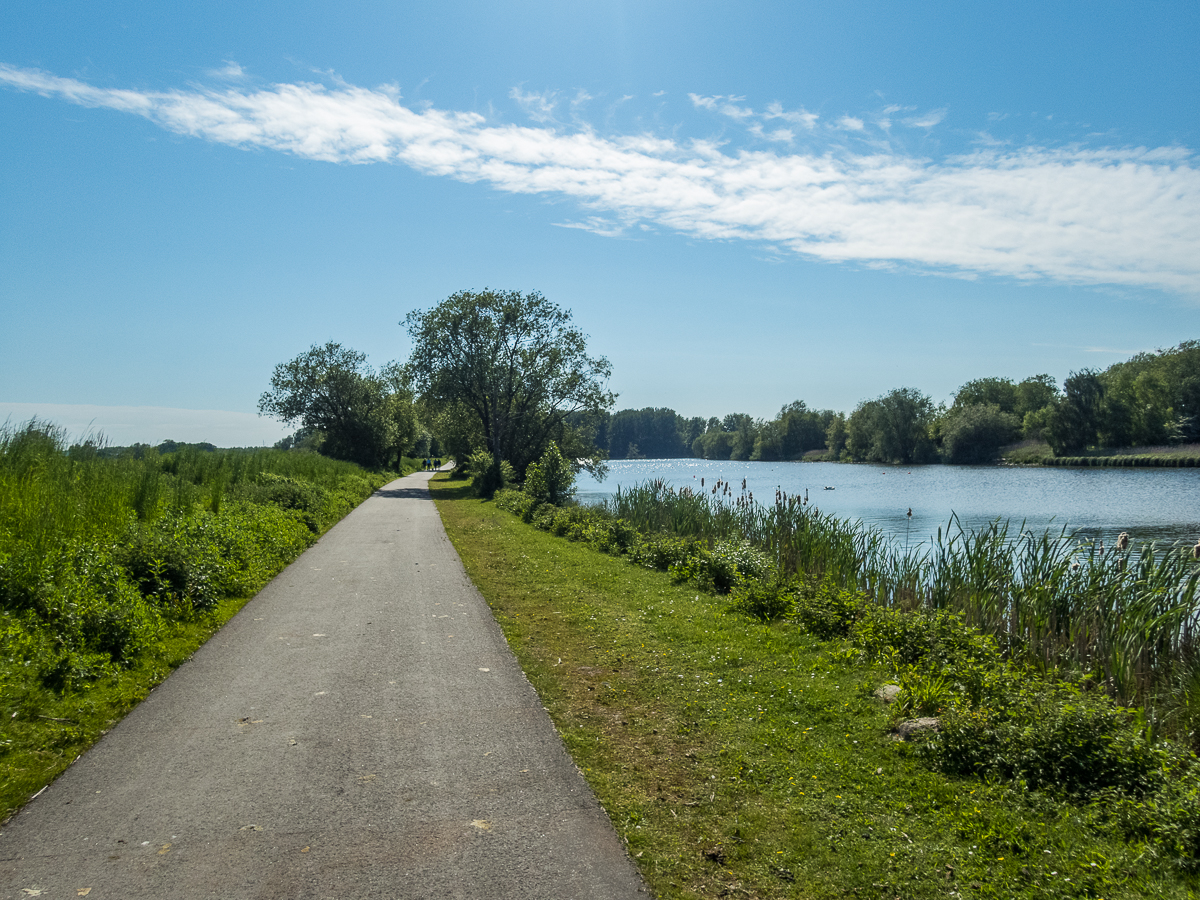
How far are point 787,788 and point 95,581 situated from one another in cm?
796

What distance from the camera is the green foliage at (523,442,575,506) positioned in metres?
25.8

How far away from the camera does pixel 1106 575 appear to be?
897 cm

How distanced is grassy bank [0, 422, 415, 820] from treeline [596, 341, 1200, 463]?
125ft

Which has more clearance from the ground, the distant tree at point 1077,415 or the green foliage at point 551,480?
the distant tree at point 1077,415

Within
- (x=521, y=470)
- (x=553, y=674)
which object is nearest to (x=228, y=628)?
(x=553, y=674)

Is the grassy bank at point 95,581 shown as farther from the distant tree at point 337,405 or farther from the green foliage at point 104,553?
the distant tree at point 337,405

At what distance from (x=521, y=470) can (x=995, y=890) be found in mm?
44486

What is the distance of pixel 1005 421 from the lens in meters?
78.6

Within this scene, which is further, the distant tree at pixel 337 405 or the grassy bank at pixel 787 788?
the distant tree at pixel 337 405

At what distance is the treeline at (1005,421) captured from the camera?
2746 inches

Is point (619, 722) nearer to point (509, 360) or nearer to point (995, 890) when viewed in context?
point (995, 890)

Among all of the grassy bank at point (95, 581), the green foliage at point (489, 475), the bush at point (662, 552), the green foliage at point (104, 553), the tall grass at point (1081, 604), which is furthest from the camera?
the green foliage at point (489, 475)

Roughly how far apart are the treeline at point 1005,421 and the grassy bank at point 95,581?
38.1m

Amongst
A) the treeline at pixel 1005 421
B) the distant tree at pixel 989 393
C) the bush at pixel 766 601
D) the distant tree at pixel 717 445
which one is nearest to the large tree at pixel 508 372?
the treeline at pixel 1005 421
